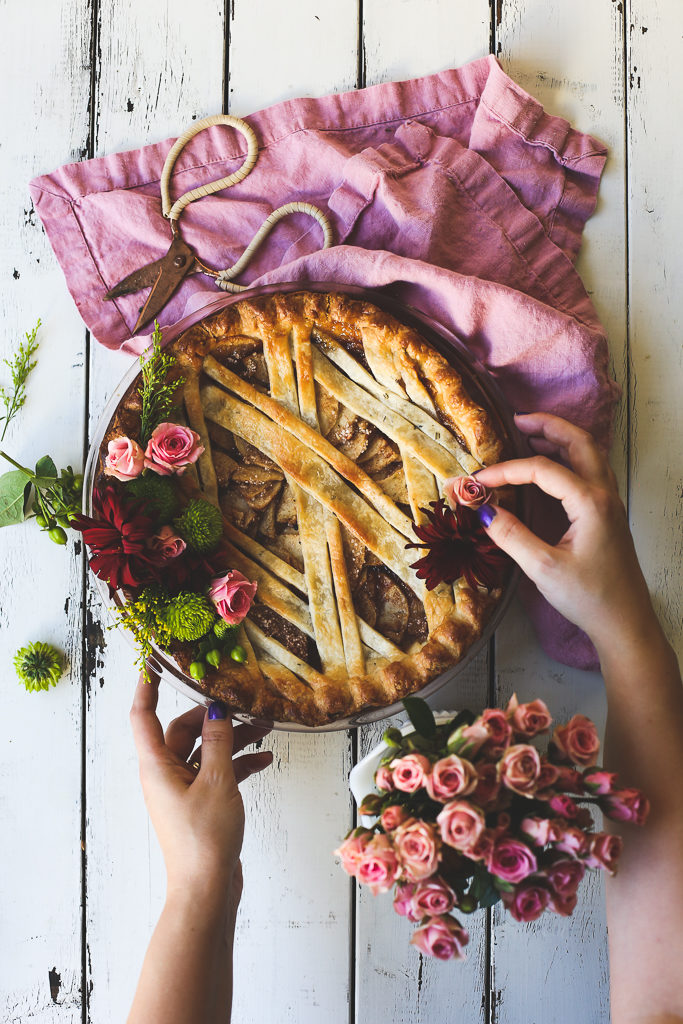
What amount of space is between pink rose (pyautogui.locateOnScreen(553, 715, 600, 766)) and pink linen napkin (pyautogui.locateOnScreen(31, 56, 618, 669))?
1.19 feet

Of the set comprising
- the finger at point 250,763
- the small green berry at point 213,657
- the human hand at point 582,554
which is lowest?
the finger at point 250,763

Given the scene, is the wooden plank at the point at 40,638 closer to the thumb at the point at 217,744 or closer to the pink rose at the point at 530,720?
the thumb at the point at 217,744

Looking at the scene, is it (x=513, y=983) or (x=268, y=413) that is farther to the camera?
(x=513, y=983)

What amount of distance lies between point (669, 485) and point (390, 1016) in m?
0.90

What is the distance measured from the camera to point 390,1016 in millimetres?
1161

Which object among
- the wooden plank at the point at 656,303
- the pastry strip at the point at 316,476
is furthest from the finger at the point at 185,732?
the wooden plank at the point at 656,303

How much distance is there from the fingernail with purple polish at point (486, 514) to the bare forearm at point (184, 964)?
1.76ft

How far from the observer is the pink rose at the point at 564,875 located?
71 centimetres

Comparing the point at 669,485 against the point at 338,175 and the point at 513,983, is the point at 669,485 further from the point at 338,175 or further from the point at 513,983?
the point at 513,983

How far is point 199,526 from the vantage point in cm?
96

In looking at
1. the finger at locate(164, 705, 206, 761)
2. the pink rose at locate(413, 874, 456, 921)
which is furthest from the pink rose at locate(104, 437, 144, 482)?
the pink rose at locate(413, 874, 456, 921)

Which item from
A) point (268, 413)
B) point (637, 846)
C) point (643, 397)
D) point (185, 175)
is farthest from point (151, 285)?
point (637, 846)

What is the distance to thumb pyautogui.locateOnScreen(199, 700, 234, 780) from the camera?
0.93m

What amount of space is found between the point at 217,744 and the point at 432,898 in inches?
14.2
